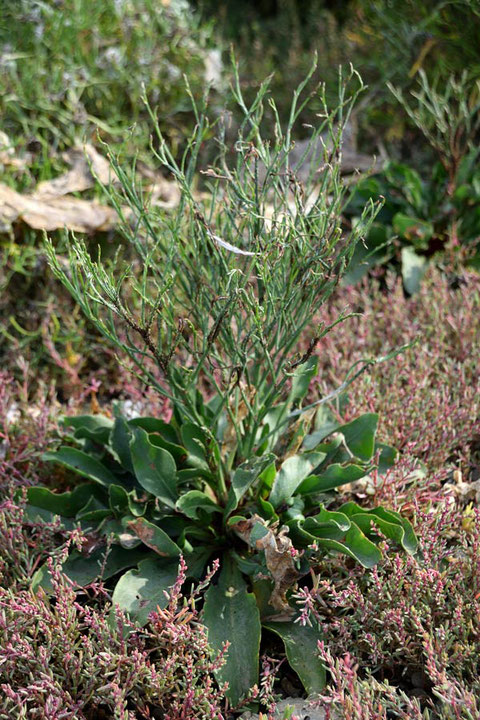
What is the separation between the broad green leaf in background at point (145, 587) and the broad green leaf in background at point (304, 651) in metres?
Result: 0.32

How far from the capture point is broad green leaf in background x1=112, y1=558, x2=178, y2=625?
6.65ft

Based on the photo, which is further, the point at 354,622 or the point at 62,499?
the point at 62,499

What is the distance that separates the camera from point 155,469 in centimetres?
227

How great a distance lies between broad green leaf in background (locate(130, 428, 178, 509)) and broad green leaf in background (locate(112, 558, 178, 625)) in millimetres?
199

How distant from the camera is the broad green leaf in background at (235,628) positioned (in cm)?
192

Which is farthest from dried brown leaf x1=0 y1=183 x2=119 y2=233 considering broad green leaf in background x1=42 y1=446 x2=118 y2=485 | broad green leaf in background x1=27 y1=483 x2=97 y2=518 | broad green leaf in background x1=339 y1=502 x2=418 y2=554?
broad green leaf in background x1=339 y1=502 x2=418 y2=554

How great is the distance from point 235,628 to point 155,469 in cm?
55

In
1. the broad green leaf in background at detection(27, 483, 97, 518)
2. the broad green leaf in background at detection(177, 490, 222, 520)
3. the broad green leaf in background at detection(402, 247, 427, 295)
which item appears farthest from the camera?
the broad green leaf in background at detection(402, 247, 427, 295)

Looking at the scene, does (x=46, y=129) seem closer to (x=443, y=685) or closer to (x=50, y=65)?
(x=50, y=65)

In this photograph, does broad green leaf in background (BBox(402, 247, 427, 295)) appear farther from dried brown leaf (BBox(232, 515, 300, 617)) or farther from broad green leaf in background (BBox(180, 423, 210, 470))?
dried brown leaf (BBox(232, 515, 300, 617))

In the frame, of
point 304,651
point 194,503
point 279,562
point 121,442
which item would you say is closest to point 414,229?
point 121,442

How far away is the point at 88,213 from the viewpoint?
11.3ft

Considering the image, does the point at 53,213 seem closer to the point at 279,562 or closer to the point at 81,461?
the point at 81,461

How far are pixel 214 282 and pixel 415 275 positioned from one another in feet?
5.93
